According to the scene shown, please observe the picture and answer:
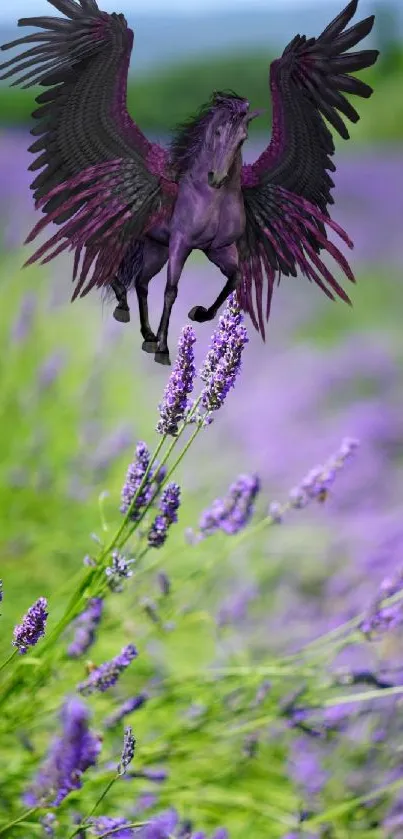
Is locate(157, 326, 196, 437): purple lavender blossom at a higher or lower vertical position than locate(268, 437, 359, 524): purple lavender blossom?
lower

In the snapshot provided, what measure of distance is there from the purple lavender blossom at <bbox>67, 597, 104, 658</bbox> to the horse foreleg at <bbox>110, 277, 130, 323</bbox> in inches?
6.2

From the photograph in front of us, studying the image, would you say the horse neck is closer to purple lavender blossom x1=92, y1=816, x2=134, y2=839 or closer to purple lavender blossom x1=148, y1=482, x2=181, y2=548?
purple lavender blossom x1=148, y1=482, x2=181, y2=548

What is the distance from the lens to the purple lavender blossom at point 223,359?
47cm

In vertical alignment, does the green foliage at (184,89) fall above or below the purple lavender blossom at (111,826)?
above

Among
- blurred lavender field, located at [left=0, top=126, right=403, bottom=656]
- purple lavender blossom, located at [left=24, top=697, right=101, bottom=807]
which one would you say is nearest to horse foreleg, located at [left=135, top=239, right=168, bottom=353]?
purple lavender blossom, located at [left=24, top=697, right=101, bottom=807]

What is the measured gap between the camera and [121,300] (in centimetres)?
58

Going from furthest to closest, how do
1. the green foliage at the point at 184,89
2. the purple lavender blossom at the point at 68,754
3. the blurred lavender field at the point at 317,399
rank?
the green foliage at the point at 184,89 < the blurred lavender field at the point at 317,399 < the purple lavender blossom at the point at 68,754

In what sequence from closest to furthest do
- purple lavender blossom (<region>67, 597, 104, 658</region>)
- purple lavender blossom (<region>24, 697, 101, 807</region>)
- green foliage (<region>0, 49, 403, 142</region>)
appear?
1. purple lavender blossom (<region>24, 697, 101, 807</region>)
2. purple lavender blossom (<region>67, 597, 104, 658</region>)
3. green foliage (<region>0, 49, 403, 142</region>)

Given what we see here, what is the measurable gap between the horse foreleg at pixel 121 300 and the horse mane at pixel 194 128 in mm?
74

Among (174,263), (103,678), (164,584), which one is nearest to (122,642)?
(164,584)

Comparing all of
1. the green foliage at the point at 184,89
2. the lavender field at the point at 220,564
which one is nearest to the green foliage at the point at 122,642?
the lavender field at the point at 220,564

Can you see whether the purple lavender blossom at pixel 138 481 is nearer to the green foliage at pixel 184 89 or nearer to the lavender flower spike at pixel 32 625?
the lavender flower spike at pixel 32 625

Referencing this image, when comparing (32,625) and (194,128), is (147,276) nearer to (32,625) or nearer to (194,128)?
(194,128)

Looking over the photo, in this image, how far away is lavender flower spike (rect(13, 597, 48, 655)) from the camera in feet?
1.54
